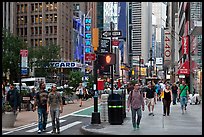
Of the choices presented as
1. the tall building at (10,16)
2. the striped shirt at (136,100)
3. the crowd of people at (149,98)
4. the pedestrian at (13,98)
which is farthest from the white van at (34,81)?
the tall building at (10,16)

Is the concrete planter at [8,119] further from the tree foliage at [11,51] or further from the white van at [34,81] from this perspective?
the tree foliage at [11,51]

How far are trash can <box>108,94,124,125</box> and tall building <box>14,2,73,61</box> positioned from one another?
7908 cm

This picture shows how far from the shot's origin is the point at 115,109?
51.9ft

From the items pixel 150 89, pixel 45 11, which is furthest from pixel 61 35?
pixel 150 89

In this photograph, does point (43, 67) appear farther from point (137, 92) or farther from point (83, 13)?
point (83, 13)

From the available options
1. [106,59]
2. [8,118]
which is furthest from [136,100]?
[8,118]

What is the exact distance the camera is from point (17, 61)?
2216 inches

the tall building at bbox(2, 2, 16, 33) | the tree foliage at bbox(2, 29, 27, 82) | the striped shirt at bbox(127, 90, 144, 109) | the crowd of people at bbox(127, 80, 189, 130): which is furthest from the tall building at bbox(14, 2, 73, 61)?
the striped shirt at bbox(127, 90, 144, 109)

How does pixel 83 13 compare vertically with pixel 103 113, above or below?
above

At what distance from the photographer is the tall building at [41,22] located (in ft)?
313

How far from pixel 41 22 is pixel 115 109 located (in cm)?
8306

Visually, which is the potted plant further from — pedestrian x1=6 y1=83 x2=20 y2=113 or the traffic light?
the traffic light

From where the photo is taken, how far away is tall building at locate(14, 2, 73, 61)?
95.5m

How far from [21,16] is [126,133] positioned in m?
88.3
